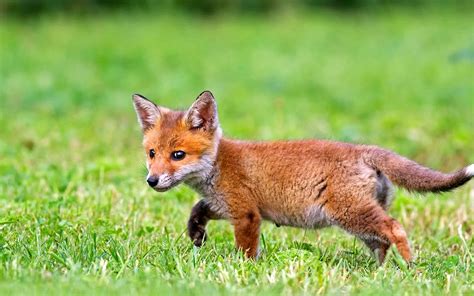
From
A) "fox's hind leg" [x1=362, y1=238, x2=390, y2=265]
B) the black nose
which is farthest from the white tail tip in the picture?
the black nose

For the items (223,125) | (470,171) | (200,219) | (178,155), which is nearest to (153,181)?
(178,155)

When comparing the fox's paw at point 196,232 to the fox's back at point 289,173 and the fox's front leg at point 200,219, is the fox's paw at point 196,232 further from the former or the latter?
the fox's back at point 289,173

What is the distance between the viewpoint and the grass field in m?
6.01

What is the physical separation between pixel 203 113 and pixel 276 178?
2.46 ft

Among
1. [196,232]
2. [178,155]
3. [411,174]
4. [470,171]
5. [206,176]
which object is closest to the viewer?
[470,171]

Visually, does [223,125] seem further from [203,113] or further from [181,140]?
[181,140]

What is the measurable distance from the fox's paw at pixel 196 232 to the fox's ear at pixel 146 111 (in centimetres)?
84

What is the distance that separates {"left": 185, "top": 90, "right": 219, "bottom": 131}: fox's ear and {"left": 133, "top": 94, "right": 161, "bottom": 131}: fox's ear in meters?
0.31

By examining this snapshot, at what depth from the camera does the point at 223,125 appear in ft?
41.0

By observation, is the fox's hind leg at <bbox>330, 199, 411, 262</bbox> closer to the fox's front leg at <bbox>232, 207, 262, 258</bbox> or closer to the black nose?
the fox's front leg at <bbox>232, 207, 262, 258</bbox>

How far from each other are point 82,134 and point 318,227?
544 cm

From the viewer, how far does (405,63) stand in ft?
59.7

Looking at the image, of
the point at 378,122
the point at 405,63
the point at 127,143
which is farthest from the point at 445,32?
the point at 127,143

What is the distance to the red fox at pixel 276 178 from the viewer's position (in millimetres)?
6621
